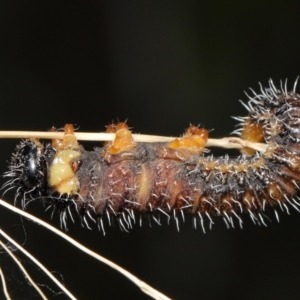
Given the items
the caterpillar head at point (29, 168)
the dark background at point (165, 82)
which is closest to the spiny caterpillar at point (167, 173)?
the caterpillar head at point (29, 168)

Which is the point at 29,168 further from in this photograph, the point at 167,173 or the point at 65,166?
the point at 167,173

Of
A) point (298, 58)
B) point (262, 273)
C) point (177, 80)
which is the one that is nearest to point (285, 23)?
point (298, 58)

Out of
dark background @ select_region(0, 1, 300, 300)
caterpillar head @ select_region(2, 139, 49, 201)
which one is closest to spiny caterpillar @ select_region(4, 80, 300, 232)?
caterpillar head @ select_region(2, 139, 49, 201)

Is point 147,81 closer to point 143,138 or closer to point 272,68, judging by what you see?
point 272,68

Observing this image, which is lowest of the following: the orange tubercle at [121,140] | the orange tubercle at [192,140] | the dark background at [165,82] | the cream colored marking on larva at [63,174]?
the cream colored marking on larva at [63,174]

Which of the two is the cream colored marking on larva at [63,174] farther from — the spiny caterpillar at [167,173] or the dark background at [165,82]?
the dark background at [165,82]

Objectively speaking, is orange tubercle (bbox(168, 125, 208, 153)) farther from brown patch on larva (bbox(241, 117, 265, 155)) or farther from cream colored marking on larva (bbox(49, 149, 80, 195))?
cream colored marking on larva (bbox(49, 149, 80, 195))

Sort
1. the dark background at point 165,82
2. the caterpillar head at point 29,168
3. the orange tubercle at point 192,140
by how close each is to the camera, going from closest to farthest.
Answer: the caterpillar head at point 29,168 < the orange tubercle at point 192,140 < the dark background at point 165,82

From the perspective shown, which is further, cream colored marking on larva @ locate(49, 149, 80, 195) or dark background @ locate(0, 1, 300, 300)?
dark background @ locate(0, 1, 300, 300)
